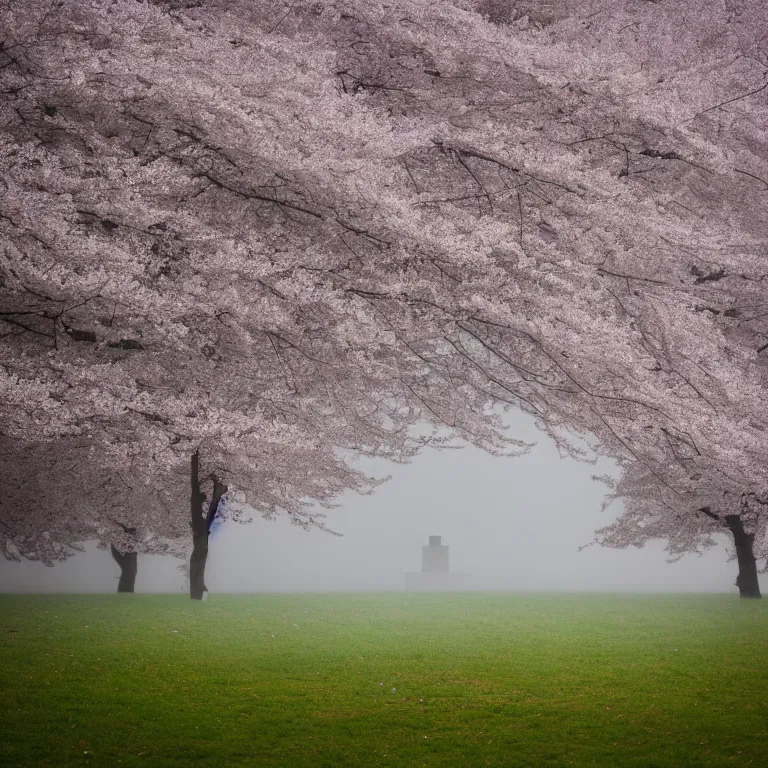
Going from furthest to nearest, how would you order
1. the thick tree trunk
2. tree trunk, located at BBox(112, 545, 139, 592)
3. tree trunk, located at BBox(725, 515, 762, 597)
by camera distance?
tree trunk, located at BBox(112, 545, 139, 592), tree trunk, located at BBox(725, 515, 762, 597), the thick tree trunk

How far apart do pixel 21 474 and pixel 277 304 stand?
228 inches

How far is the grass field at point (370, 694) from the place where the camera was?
5.52m

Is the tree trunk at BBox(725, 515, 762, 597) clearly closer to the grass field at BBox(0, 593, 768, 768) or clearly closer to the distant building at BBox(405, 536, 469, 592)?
the grass field at BBox(0, 593, 768, 768)

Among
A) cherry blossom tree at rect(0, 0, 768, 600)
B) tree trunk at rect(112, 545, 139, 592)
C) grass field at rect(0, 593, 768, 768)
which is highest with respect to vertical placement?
cherry blossom tree at rect(0, 0, 768, 600)

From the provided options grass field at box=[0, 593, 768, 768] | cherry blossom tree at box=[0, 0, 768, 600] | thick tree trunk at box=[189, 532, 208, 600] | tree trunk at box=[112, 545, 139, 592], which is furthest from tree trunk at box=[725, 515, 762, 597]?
tree trunk at box=[112, 545, 139, 592]

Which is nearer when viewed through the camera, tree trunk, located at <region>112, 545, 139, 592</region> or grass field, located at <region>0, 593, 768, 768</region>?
grass field, located at <region>0, 593, 768, 768</region>

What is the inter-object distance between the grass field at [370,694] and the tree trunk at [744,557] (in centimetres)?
677

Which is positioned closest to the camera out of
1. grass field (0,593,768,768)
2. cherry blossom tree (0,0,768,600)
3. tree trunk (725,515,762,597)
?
grass field (0,593,768,768)

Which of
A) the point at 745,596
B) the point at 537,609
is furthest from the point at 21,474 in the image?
the point at 745,596

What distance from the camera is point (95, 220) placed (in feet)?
26.8

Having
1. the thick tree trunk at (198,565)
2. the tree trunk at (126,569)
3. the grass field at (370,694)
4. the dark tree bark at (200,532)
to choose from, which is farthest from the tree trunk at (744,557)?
the tree trunk at (126,569)

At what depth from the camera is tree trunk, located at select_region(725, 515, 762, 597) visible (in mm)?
18500

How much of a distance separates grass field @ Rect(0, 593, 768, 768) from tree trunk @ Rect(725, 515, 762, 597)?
6.77 meters

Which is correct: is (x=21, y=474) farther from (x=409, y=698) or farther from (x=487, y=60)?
(x=487, y=60)
